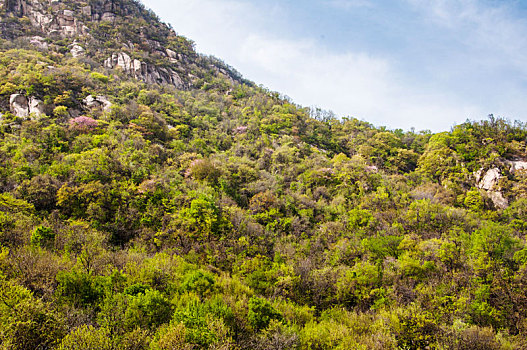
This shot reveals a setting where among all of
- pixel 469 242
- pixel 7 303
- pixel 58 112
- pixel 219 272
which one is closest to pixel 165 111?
pixel 58 112

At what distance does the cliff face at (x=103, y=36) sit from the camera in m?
57.7

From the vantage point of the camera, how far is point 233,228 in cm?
2220

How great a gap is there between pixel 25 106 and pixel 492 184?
63.2 metres

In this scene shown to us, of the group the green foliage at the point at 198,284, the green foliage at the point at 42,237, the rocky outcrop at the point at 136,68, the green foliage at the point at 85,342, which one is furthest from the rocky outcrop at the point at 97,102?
the green foliage at the point at 85,342

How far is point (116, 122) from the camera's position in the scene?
3422cm

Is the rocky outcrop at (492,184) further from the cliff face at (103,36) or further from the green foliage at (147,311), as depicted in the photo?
the cliff face at (103,36)

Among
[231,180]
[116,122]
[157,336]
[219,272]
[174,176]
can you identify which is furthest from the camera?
[116,122]

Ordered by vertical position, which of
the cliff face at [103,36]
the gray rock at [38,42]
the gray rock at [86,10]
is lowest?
the gray rock at [38,42]

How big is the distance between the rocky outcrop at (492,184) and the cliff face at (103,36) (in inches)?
2605

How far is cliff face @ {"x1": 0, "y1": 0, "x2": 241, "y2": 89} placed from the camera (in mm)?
57688

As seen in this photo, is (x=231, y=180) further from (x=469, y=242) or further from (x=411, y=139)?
(x=411, y=139)

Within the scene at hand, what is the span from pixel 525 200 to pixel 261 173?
30892 millimetres

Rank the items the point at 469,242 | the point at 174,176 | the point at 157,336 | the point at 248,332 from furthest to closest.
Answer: the point at 174,176 → the point at 469,242 → the point at 248,332 → the point at 157,336

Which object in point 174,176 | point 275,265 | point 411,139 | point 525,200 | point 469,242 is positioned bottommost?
point 275,265
